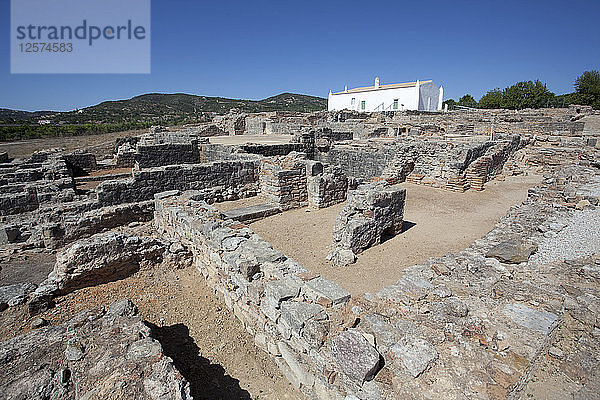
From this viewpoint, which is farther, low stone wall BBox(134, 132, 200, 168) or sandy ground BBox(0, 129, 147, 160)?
sandy ground BBox(0, 129, 147, 160)

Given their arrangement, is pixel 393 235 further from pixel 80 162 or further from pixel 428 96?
pixel 428 96

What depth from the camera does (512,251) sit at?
5113 millimetres

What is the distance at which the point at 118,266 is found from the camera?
5.69 m

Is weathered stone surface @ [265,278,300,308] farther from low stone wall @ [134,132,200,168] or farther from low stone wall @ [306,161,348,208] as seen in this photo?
low stone wall @ [134,132,200,168]

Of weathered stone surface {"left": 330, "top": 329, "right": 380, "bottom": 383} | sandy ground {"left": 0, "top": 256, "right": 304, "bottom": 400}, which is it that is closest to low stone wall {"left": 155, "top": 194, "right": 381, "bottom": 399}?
weathered stone surface {"left": 330, "top": 329, "right": 380, "bottom": 383}

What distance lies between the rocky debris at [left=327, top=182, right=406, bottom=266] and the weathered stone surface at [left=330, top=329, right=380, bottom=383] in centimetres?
331

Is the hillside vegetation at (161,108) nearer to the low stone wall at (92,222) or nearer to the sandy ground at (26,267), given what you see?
the low stone wall at (92,222)

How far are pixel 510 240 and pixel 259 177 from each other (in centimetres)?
818

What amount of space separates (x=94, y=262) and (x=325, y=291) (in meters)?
4.26

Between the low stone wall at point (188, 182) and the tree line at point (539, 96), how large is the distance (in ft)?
128

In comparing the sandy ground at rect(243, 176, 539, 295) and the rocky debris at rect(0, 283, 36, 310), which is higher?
the sandy ground at rect(243, 176, 539, 295)

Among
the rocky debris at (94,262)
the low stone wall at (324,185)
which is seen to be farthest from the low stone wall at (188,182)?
the rocky debris at (94,262)

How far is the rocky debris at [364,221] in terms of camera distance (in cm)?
650

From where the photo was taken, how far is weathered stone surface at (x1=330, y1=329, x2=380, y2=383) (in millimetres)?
2713
